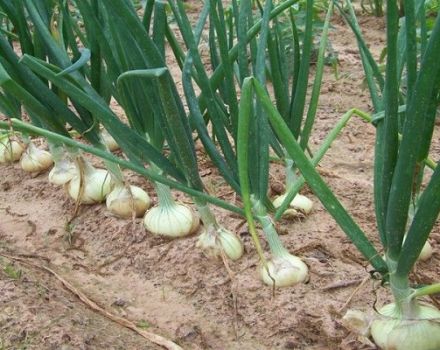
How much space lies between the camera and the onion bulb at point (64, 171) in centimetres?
237

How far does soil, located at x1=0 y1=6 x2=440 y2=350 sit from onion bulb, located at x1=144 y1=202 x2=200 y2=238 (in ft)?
0.10

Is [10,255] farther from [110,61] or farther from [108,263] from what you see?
[110,61]

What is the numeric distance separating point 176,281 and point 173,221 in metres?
0.17

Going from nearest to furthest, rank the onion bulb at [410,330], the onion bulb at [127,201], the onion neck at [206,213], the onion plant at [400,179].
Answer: the onion plant at [400,179]
the onion bulb at [410,330]
the onion neck at [206,213]
the onion bulb at [127,201]

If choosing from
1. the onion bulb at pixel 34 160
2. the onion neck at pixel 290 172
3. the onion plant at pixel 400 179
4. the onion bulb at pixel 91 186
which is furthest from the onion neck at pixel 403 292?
the onion bulb at pixel 34 160

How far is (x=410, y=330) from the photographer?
4.37ft

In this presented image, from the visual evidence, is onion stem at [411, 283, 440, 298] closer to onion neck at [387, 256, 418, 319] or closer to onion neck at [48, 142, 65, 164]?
onion neck at [387, 256, 418, 319]

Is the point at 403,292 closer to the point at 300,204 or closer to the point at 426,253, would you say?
the point at 426,253

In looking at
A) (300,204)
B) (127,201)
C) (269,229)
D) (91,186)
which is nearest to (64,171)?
(91,186)

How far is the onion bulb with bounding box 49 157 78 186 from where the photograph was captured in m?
2.37

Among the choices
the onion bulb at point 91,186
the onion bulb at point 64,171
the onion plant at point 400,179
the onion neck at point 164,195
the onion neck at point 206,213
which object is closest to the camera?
the onion plant at point 400,179

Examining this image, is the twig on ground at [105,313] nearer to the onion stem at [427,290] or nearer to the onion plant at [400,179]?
the onion plant at [400,179]

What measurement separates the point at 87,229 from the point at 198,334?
0.69 meters

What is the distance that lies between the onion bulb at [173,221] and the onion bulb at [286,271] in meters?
0.34
